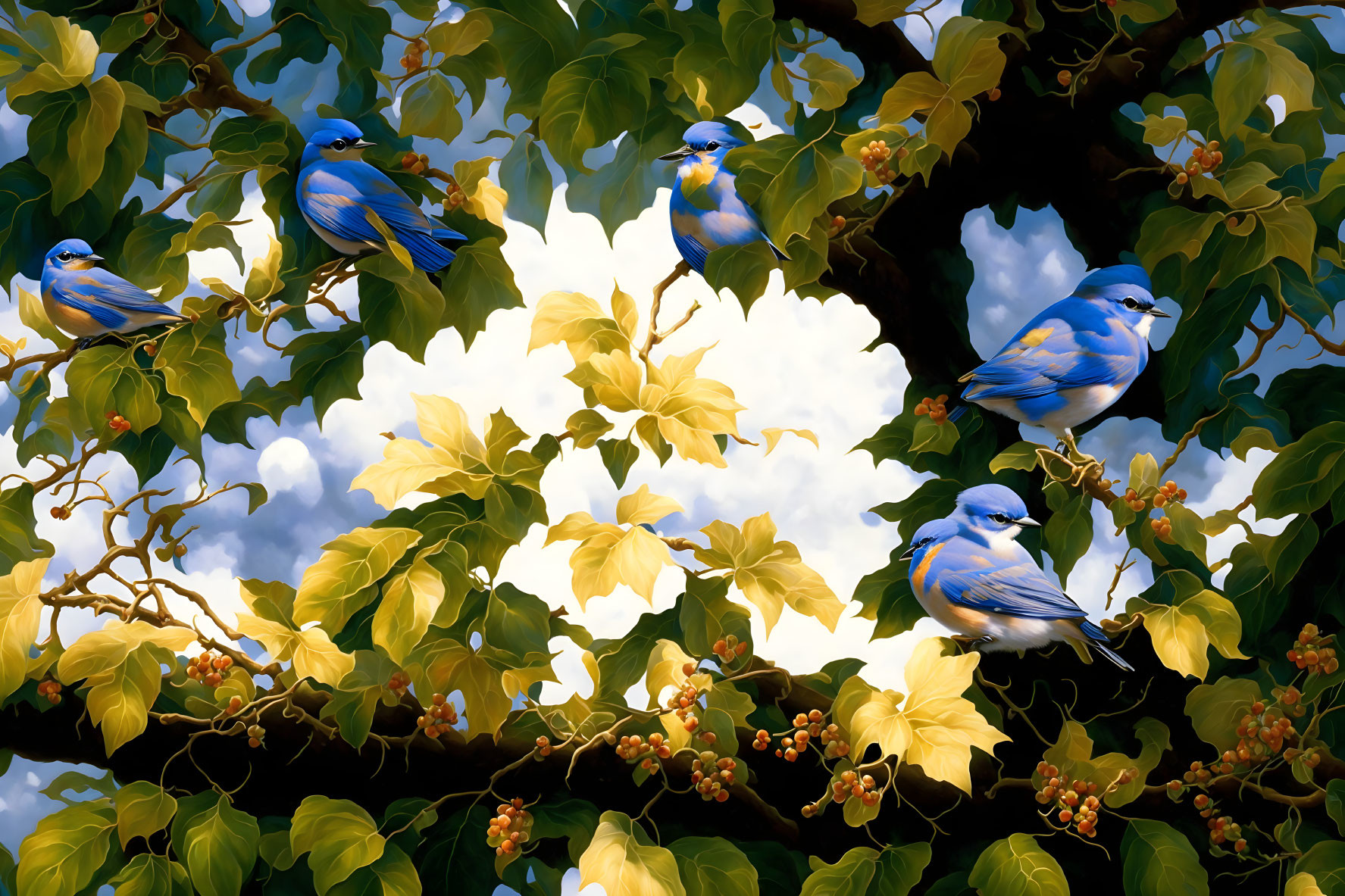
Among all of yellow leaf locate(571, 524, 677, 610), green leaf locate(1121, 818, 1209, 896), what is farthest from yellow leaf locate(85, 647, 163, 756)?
green leaf locate(1121, 818, 1209, 896)

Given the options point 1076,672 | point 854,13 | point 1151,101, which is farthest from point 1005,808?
point 854,13

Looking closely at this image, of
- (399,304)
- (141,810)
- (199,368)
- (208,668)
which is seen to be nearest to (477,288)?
(399,304)

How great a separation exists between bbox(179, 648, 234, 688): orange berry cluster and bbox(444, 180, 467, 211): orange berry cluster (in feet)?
2.60

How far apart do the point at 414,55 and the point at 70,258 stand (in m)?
0.66

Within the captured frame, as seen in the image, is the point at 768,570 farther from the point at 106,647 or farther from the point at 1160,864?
the point at 106,647

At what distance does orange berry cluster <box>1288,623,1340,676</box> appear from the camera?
5.74ft

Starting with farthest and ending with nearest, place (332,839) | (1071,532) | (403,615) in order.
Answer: (1071,532)
(332,839)
(403,615)

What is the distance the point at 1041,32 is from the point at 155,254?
1.51 meters

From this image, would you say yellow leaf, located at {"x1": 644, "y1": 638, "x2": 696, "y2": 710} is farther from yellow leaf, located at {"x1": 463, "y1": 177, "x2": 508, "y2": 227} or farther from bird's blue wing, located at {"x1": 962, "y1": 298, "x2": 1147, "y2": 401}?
yellow leaf, located at {"x1": 463, "y1": 177, "x2": 508, "y2": 227}

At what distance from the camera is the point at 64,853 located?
5.71 ft

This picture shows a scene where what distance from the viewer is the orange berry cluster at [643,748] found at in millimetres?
1669

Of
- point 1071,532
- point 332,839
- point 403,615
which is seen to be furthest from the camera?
point 1071,532

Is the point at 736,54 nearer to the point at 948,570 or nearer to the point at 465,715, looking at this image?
the point at 948,570

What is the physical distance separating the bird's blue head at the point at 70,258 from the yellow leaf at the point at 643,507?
39.0 inches
